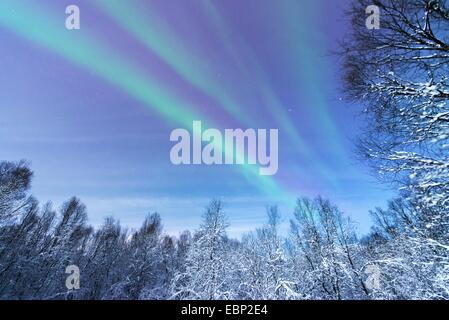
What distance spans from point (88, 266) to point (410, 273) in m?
19.7

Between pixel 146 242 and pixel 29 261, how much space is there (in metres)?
9.92

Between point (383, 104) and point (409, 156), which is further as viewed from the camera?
point (383, 104)

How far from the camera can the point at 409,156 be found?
3295mm

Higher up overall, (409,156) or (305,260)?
(409,156)
